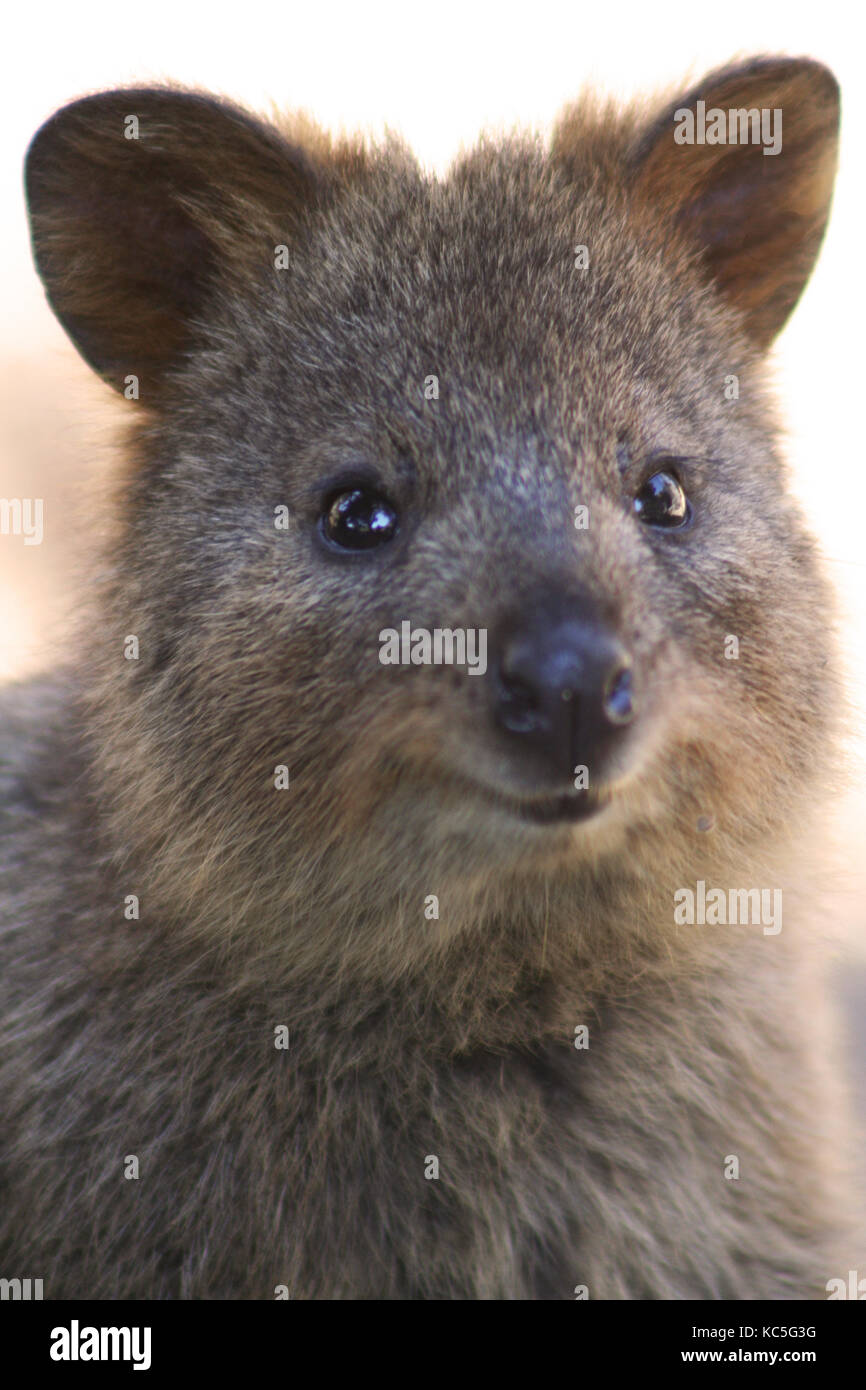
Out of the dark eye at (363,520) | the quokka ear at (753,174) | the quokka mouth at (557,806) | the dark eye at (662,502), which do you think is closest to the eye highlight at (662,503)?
the dark eye at (662,502)

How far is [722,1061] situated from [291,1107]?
1189 mm

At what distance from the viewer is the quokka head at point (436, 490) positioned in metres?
3.32

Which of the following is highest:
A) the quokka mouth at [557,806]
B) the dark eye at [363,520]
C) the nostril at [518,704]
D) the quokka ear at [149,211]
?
the quokka ear at [149,211]

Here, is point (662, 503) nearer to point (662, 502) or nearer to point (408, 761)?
point (662, 502)

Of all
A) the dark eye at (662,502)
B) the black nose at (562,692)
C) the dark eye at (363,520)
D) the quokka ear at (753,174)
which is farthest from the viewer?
the quokka ear at (753,174)

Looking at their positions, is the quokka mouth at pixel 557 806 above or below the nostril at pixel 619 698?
below

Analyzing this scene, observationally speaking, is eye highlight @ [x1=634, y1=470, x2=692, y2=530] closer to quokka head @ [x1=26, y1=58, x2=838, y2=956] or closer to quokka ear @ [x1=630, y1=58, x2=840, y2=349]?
quokka head @ [x1=26, y1=58, x2=838, y2=956]

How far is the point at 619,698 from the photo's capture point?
123 inches

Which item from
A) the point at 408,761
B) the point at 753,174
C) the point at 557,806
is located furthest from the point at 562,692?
the point at 753,174

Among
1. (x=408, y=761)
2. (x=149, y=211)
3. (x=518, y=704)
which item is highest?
(x=149, y=211)

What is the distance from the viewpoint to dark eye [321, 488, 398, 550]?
361 cm

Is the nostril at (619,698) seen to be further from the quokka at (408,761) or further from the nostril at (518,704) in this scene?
the nostril at (518,704)

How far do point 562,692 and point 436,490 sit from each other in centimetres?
75

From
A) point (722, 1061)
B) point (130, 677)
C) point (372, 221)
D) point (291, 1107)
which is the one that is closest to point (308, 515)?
point (130, 677)
